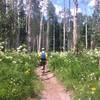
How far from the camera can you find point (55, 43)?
9612 centimetres

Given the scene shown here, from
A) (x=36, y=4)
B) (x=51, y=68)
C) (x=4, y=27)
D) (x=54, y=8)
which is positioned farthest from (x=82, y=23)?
(x=51, y=68)

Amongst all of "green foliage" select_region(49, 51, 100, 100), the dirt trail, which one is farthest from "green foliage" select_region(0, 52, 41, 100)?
"green foliage" select_region(49, 51, 100, 100)

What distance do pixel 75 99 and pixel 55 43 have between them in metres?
83.9

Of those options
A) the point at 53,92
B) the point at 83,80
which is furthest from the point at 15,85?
the point at 83,80

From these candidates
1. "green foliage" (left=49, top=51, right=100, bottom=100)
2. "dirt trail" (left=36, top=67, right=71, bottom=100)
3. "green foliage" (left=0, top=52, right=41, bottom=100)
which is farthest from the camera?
"dirt trail" (left=36, top=67, right=71, bottom=100)

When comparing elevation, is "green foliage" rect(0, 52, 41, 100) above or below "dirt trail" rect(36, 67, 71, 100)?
above

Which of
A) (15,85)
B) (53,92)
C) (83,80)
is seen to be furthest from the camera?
(53,92)

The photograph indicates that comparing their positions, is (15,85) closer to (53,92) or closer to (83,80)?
(53,92)

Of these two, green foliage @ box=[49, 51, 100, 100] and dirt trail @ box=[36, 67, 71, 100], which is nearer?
green foliage @ box=[49, 51, 100, 100]

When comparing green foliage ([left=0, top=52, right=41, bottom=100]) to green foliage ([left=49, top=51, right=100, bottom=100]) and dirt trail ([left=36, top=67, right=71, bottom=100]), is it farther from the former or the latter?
green foliage ([left=49, top=51, right=100, bottom=100])

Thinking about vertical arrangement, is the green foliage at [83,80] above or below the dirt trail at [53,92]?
above

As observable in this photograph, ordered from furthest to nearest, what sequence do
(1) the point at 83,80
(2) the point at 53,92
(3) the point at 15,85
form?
(2) the point at 53,92, (1) the point at 83,80, (3) the point at 15,85

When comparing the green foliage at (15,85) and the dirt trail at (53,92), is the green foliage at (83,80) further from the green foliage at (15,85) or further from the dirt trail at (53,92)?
the green foliage at (15,85)

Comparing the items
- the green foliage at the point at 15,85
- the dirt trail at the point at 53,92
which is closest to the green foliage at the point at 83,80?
the dirt trail at the point at 53,92
